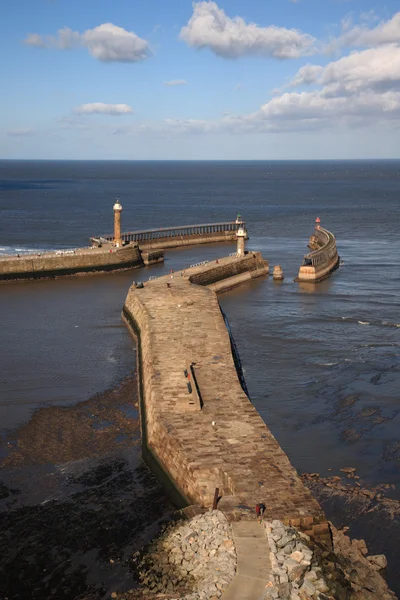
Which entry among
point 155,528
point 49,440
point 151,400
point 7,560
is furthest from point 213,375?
point 7,560

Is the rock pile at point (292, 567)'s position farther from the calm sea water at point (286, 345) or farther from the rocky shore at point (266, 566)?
the calm sea water at point (286, 345)

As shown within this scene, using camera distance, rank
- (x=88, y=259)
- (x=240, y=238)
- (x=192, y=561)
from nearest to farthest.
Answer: (x=192, y=561), (x=240, y=238), (x=88, y=259)

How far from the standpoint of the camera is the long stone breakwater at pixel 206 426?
1753 centimetres

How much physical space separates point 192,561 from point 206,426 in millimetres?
6641

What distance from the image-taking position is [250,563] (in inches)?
581

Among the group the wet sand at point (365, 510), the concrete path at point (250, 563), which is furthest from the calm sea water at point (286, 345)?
the concrete path at point (250, 563)

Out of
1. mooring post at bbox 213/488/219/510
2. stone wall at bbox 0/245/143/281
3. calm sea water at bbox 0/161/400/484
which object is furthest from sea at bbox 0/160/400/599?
mooring post at bbox 213/488/219/510

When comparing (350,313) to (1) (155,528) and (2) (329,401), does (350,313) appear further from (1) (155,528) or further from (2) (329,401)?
(1) (155,528)

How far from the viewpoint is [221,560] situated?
14922 millimetres

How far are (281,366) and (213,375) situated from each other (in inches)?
251

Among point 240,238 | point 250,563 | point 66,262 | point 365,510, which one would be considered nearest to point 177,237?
point 240,238

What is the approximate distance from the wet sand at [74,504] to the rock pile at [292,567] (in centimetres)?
369

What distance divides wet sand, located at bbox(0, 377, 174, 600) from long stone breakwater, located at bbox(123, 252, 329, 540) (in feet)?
3.79

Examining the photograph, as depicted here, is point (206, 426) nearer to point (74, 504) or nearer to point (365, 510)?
point (74, 504)
